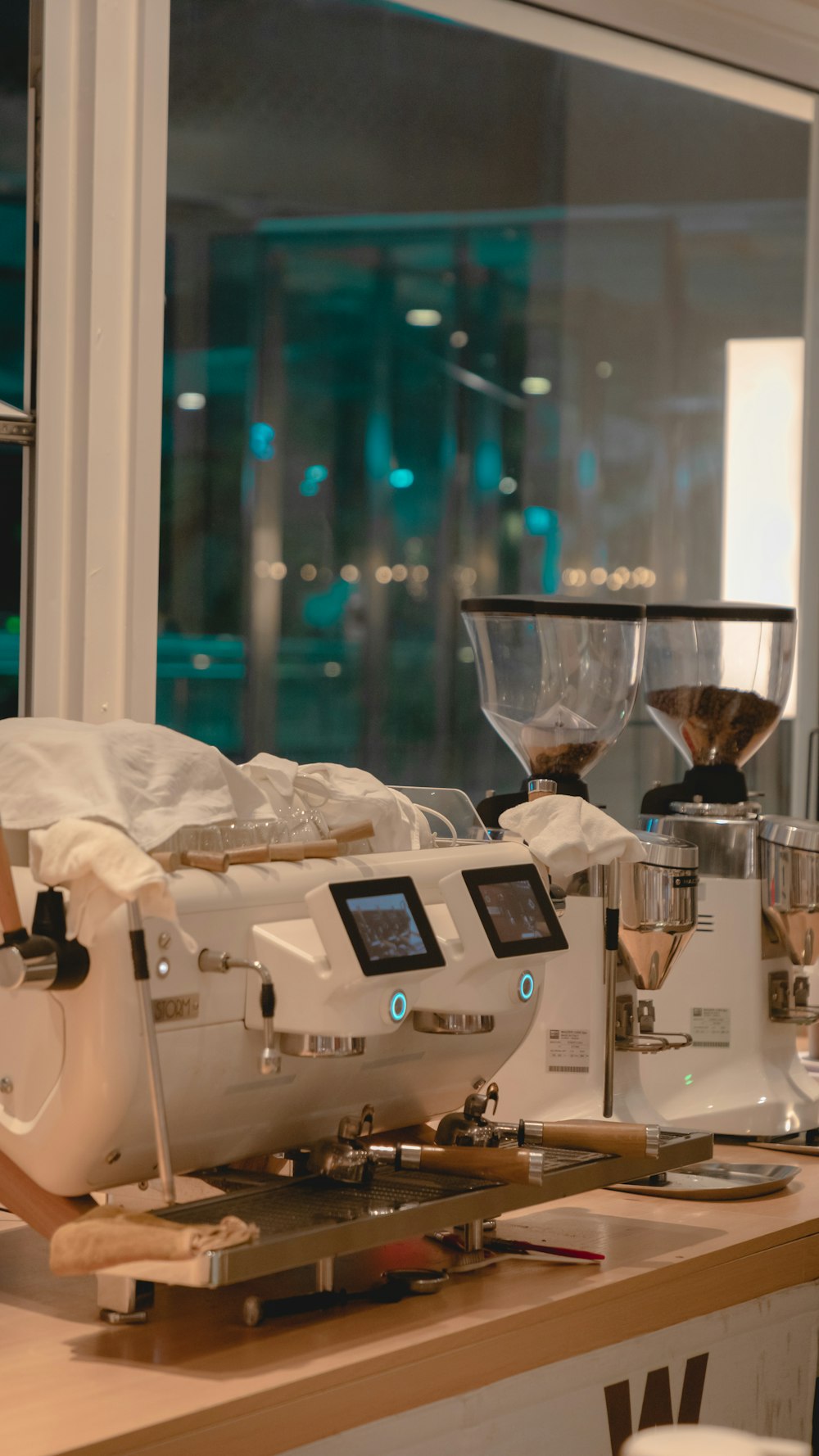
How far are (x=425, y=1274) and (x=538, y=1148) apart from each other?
20 centimetres

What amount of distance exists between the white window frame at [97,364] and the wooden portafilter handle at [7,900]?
89cm

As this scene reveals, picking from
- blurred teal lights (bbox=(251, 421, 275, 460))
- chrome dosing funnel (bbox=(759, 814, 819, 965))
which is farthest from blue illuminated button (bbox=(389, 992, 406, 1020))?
blurred teal lights (bbox=(251, 421, 275, 460))

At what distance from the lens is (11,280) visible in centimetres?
215

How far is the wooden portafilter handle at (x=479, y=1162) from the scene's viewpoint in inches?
57.2

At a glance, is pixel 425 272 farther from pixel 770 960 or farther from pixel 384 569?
pixel 770 960

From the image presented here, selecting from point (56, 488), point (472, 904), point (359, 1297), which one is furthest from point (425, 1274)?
point (56, 488)

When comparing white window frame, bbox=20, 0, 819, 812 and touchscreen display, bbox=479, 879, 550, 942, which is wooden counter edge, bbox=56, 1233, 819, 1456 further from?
white window frame, bbox=20, 0, 819, 812

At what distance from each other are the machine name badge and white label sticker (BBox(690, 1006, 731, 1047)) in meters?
0.92

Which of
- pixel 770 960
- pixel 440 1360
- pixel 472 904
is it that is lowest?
pixel 440 1360

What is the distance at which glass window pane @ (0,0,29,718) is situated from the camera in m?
2.12

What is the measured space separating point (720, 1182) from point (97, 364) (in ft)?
3.99

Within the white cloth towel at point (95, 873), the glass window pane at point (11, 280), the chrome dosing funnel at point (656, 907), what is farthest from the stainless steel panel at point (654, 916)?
the glass window pane at point (11, 280)

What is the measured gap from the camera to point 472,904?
1.47 metres

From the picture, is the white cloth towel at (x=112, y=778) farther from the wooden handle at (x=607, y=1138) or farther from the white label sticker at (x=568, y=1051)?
the white label sticker at (x=568, y=1051)
